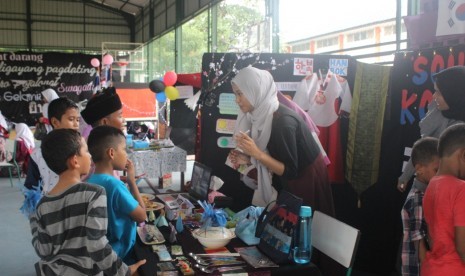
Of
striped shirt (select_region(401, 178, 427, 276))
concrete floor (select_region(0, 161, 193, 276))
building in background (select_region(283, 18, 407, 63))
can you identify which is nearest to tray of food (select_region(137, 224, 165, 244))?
striped shirt (select_region(401, 178, 427, 276))

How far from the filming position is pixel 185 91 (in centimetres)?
530

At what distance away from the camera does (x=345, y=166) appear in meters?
3.32

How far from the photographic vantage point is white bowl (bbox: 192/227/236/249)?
6.02 feet

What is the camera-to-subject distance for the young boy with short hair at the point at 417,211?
1.83 m

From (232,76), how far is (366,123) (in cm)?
105

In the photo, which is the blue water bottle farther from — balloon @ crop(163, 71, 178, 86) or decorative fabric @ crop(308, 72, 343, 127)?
balloon @ crop(163, 71, 178, 86)

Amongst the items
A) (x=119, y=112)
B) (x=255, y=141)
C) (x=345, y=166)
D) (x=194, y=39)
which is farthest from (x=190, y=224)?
(x=194, y=39)

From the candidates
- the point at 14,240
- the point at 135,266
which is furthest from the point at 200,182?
the point at 14,240

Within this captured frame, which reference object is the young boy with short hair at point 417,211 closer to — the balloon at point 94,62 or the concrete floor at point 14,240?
the concrete floor at point 14,240

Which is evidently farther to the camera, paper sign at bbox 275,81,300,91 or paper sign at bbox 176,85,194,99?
paper sign at bbox 176,85,194,99

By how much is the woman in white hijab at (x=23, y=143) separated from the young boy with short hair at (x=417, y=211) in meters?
6.66

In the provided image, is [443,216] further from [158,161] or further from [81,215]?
[158,161]

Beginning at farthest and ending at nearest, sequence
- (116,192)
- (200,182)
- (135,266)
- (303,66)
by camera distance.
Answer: (303,66) → (200,182) → (116,192) → (135,266)

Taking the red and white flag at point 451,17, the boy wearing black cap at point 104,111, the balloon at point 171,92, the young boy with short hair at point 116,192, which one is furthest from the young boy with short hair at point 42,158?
the balloon at point 171,92
